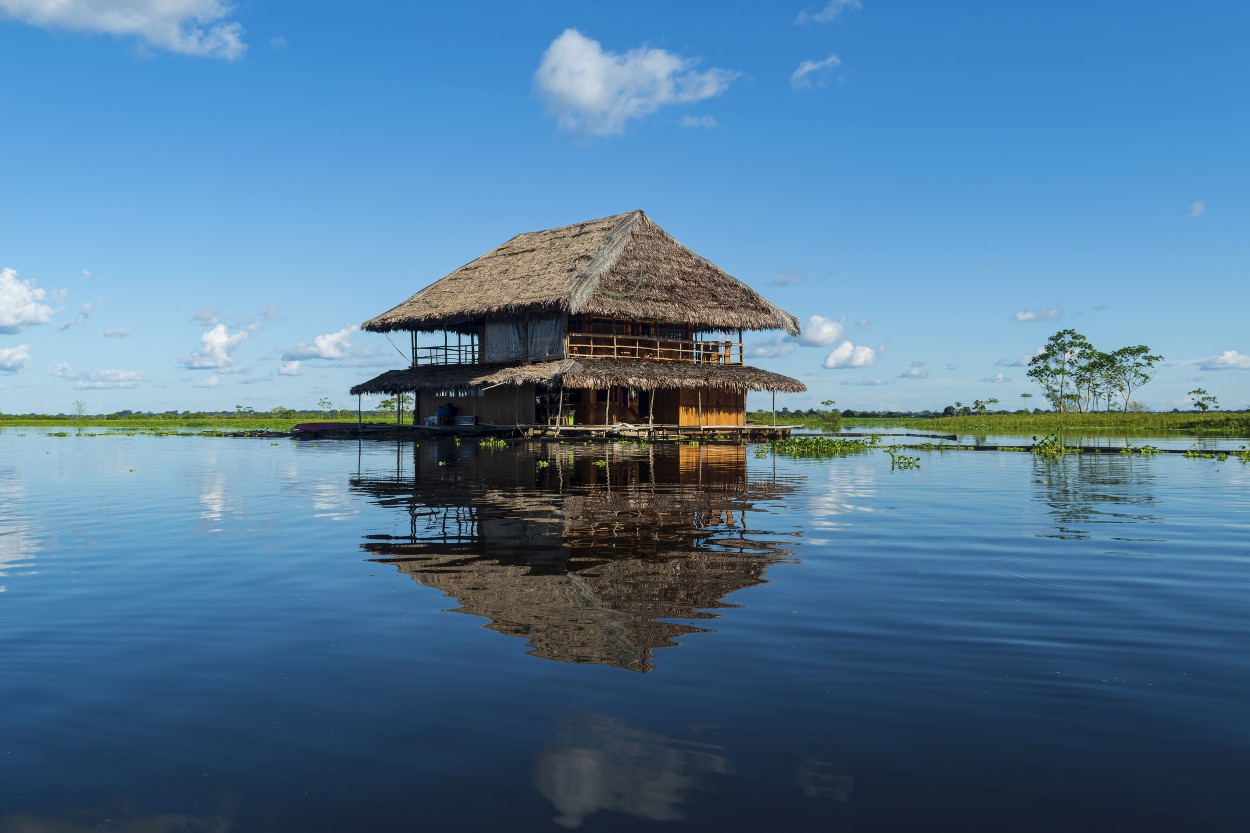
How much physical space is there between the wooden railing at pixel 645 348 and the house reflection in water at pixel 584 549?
1834 cm

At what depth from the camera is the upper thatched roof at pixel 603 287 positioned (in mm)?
40281

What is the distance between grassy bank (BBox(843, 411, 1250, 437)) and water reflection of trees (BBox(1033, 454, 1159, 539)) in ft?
99.2

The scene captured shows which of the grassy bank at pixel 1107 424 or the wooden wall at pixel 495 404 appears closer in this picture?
the wooden wall at pixel 495 404

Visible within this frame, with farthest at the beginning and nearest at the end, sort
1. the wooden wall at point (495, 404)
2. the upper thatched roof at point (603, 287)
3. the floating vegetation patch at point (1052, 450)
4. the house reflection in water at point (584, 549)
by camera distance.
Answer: the wooden wall at point (495, 404), the upper thatched roof at point (603, 287), the floating vegetation patch at point (1052, 450), the house reflection in water at point (584, 549)

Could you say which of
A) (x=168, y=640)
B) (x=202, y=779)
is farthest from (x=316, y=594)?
(x=202, y=779)

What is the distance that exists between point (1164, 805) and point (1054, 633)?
3045mm

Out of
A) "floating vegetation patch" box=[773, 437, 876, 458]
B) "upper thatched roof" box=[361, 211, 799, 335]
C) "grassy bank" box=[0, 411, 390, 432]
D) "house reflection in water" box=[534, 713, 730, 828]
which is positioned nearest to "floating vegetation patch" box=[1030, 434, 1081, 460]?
"floating vegetation patch" box=[773, 437, 876, 458]

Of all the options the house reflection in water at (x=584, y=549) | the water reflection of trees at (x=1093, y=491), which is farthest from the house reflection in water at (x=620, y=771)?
the water reflection of trees at (x=1093, y=491)

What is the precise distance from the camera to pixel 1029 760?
420cm

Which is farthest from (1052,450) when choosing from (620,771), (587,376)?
(620,771)

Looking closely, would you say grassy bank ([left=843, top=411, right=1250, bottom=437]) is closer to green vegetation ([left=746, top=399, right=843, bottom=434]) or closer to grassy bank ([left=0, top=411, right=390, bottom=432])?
green vegetation ([left=746, top=399, right=843, bottom=434])

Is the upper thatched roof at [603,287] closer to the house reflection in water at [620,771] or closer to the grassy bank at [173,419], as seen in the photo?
the house reflection in water at [620,771]

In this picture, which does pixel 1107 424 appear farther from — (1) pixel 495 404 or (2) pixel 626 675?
(2) pixel 626 675

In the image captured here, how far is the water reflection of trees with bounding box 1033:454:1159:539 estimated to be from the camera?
1370cm
